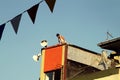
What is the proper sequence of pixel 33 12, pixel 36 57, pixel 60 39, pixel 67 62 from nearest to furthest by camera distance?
pixel 33 12, pixel 67 62, pixel 60 39, pixel 36 57

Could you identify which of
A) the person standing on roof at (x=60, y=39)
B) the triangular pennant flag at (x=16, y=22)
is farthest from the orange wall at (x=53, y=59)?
the triangular pennant flag at (x=16, y=22)

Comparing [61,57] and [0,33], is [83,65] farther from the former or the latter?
[0,33]

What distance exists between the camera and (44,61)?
38.1m

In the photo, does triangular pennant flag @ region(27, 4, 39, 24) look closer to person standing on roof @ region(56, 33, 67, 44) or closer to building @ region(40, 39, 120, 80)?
building @ region(40, 39, 120, 80)

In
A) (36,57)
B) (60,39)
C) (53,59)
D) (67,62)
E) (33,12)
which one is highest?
(60,39)

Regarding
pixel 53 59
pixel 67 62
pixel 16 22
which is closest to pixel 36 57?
pixel 53 59

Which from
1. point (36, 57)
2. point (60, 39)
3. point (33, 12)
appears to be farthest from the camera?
point (36, 57)

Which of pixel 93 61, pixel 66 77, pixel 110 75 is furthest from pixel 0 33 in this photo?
pixel 93 61

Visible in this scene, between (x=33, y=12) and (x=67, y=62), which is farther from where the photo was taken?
(x=67, y=62)

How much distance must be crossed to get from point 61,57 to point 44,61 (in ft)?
5.62

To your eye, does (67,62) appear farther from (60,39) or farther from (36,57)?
(36,57)

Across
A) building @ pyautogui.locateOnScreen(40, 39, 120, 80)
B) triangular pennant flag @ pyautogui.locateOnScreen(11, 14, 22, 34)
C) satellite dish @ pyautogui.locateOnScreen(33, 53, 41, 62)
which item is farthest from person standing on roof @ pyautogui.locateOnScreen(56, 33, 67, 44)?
triangular pennant flag @ pyautogui.locateOnScreen(11, 14, 22, 34)

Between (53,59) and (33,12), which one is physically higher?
(33,12)

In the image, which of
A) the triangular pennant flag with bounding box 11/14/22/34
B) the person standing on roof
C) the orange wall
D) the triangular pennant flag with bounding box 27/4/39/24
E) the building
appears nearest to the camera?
the triangular pennant flag with bounding box 27/4/39/24
